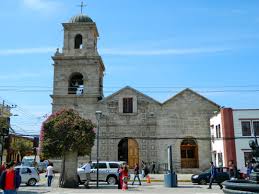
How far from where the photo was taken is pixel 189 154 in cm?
3706

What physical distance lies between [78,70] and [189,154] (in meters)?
15.9

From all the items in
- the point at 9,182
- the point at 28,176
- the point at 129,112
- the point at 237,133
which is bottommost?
the point at 28,176

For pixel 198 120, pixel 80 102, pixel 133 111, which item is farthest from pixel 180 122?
pixel 80 102

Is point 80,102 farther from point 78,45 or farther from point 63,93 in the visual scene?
point 78,45

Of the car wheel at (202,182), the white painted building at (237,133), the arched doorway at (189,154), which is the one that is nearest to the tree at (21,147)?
the arched doorway at (189,154)

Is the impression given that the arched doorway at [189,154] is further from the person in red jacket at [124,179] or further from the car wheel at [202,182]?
the person in red jacket at [124,179]

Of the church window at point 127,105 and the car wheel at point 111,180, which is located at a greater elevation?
the church window at point 127,105

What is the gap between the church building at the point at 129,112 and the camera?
36500mm

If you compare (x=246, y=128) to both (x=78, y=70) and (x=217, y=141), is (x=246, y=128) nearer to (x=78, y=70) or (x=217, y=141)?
(x=217, y=141)

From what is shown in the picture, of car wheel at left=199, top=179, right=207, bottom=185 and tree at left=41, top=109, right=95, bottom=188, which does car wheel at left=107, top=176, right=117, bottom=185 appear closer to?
tree at left=41, top=109, right=95, bottom=188

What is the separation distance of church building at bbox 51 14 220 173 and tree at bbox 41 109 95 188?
14.8 m

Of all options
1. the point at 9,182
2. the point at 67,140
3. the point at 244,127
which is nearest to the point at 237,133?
the point at 244,127

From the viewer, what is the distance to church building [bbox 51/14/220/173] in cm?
3650

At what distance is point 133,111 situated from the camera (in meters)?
37.8
